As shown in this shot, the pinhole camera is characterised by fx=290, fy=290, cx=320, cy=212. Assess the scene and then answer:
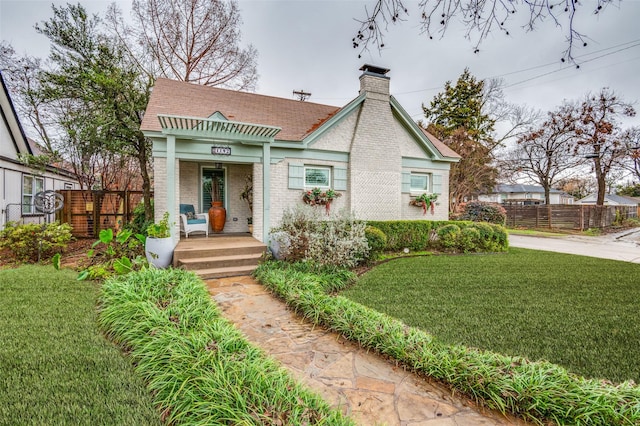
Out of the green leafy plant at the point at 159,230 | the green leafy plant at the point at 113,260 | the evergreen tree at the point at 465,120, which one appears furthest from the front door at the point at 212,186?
the evergreen tree at the point at 465,120

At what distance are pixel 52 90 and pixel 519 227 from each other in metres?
25.6

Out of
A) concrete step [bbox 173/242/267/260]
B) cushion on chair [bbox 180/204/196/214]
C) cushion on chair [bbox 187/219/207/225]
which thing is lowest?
concrete step [bbox 173/242/267/260]

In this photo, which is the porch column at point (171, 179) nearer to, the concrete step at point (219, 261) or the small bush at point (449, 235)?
the concrete step at point (219, 261)

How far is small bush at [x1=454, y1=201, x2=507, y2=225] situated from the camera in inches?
623

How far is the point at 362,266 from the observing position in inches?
296

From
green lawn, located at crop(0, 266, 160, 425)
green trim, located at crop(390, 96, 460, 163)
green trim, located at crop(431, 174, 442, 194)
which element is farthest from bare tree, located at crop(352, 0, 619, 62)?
green trim, located at crop(431, 174, 442, 194)

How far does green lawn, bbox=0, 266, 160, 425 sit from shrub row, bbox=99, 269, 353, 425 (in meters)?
0.16

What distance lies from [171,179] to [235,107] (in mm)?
4547

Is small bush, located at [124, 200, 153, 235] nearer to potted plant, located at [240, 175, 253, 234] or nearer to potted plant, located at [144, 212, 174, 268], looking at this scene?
potted plant, located at [240, 175, 253, 234]

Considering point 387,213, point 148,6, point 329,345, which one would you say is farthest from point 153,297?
point 148,6

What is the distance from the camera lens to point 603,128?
19.5 metres

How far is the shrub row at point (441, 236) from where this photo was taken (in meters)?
8.93

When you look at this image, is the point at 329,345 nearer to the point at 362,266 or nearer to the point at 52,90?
the point at 362,266

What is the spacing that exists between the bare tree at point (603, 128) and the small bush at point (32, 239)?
27.2m
